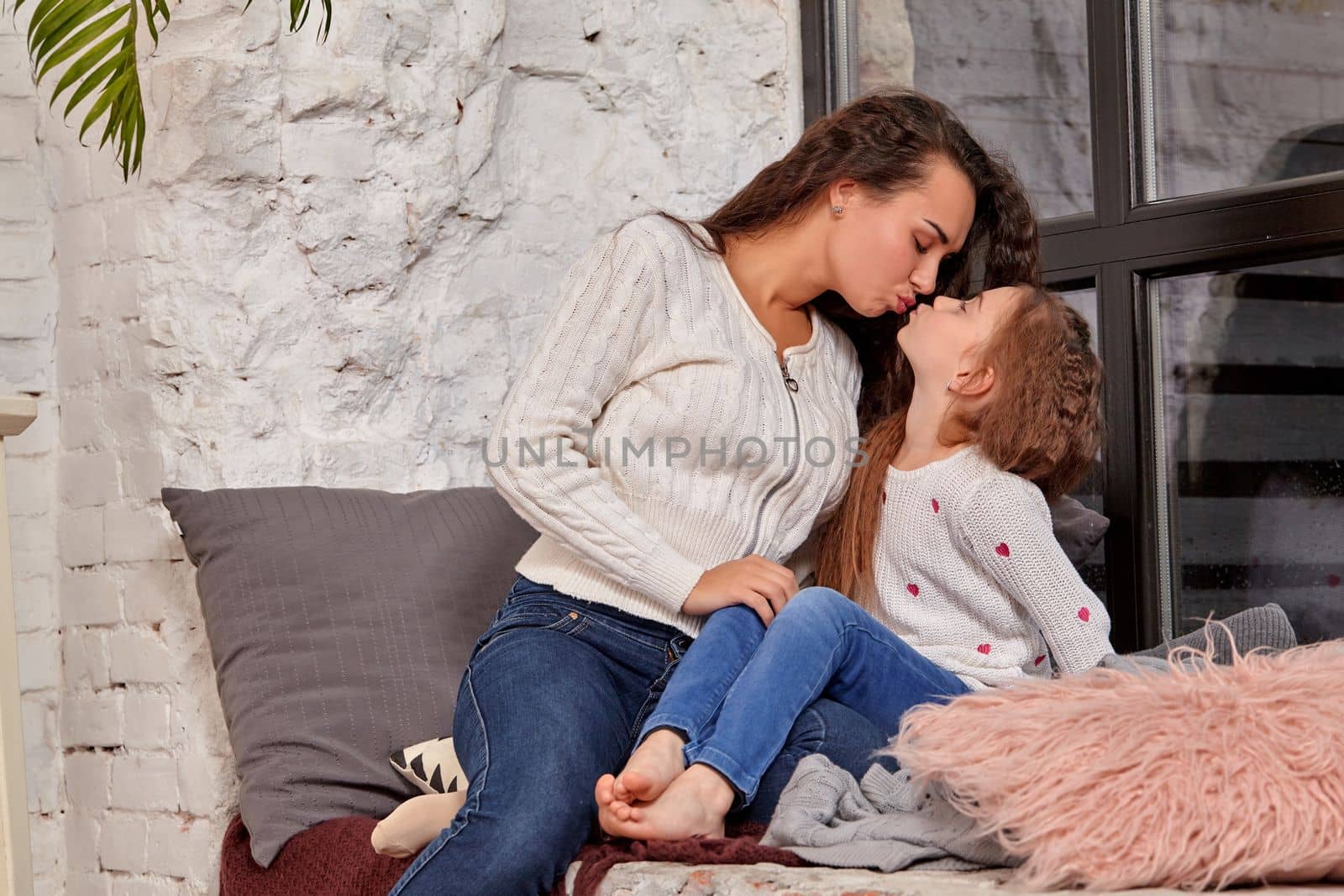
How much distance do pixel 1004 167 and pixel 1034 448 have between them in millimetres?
488

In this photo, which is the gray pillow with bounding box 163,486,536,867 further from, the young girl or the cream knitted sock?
the young girl

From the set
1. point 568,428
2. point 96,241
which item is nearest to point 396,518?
point 568,428

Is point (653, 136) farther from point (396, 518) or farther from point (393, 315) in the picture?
point (396, 518)

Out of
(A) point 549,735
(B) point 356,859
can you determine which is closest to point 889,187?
(A) point 549,735

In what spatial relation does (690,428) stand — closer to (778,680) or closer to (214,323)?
(778,680)

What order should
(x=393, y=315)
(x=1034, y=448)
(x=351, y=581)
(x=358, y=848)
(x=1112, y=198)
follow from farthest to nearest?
(x=393, y=315) → (x=1112, y=198) → (x=351, y=581) → (x=1034, y=448) → (x=358, y=848)

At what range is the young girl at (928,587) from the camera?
143 centimetres

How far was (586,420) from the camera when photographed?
175cm

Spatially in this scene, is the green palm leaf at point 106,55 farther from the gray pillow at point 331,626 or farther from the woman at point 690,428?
the woman at point 690,428

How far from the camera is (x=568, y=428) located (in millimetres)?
1721

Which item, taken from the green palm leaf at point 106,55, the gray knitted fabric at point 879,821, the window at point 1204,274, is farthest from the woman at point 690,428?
the green palm leaf at point 106,55

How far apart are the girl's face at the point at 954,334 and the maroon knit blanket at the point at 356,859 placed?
706 mm

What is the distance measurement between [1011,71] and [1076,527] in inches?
32.6

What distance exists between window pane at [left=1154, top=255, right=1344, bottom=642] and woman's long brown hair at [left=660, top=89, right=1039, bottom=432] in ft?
0.85
